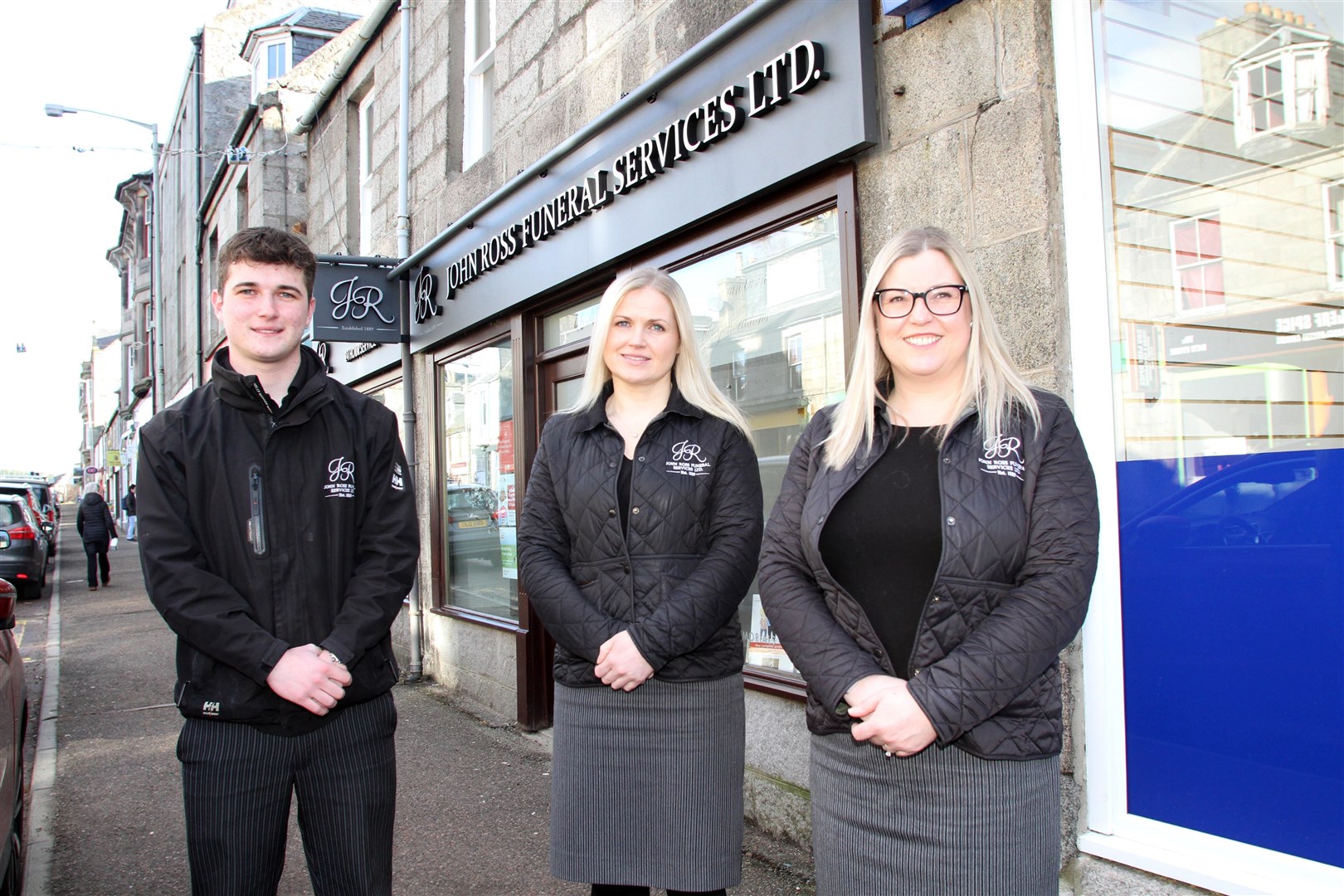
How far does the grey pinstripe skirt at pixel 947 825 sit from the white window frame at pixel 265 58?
16.2 meters

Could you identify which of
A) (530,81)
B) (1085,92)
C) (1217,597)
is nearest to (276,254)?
(1085,92)

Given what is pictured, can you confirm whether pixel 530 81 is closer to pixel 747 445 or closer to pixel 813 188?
pixel 813 188

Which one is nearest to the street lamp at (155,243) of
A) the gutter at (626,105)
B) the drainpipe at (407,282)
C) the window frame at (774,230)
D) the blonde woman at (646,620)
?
the drainpipe at (407,282)

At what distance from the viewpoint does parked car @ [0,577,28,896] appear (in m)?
3.12

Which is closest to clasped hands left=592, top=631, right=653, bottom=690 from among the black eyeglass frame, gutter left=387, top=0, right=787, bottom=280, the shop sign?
the black eyeglass frame

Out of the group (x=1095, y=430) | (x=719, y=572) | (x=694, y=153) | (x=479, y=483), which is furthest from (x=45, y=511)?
(x=1095, y=430)

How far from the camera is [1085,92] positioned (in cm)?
287

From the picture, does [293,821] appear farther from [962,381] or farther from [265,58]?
[265,58]

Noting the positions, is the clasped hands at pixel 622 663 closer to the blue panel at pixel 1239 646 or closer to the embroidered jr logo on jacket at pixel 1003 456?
the embroidered jr logo on jacket at pixel 1003 456

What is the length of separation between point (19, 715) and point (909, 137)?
167 inches

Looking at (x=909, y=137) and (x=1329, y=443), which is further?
(x=909, y=137)

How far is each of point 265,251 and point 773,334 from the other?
244cm

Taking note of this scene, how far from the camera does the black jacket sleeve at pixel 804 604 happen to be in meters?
1.88

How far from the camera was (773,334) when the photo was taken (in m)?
4.33
